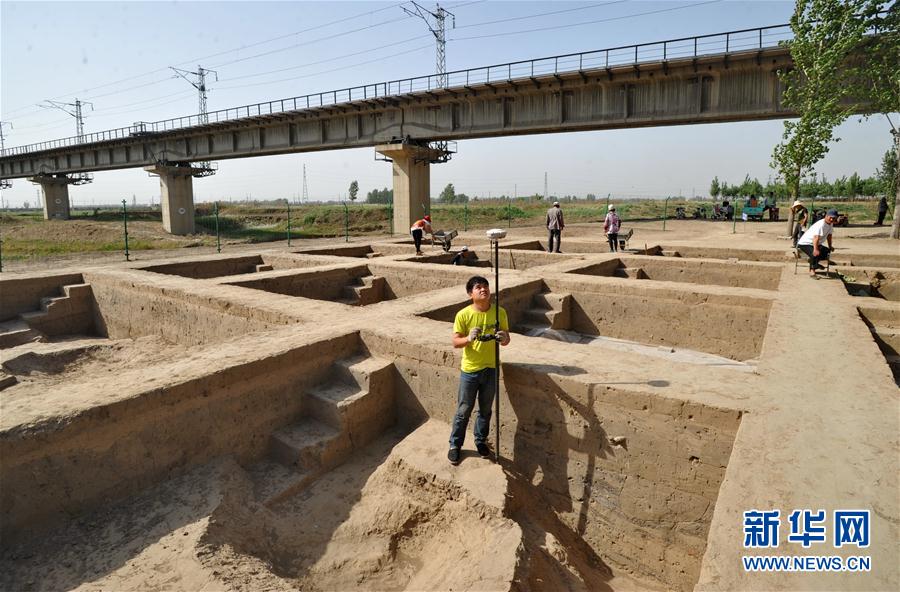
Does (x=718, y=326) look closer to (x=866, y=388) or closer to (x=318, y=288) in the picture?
(x=866, y=388)

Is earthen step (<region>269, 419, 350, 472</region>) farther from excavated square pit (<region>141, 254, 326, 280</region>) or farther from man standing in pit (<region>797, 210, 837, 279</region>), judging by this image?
man standing in pit (<region>797, 210, 837, 279</region>)

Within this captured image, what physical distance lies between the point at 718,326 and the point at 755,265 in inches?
146

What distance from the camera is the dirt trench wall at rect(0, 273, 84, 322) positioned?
10.5m

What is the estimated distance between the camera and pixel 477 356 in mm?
4664

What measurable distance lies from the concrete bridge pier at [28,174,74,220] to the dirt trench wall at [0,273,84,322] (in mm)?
47660

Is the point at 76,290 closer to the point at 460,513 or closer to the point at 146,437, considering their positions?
the point at 146,437

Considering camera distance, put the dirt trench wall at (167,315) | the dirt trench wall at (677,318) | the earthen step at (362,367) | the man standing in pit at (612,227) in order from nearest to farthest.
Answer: the earthen step at (362,367) → the dirt trench wall at (167,315) → the dirt trench wall at (677,318) → the man standing in pit at (612,227)

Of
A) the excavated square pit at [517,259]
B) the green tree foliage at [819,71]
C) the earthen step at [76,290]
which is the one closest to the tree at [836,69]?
the green tree foliage at [819,71]

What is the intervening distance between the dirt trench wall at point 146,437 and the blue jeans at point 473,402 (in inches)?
76.0

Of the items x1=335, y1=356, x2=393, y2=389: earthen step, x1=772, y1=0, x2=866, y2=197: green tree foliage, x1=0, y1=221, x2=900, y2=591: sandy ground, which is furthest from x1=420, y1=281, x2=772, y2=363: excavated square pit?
x1=772, y1=0, x2=866, y2=197: green tree foliage

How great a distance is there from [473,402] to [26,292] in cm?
1068

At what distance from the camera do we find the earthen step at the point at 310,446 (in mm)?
5148

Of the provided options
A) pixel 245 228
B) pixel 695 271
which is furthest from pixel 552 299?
pixel 245 228

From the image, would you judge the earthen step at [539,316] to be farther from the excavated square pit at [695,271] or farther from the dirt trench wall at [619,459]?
the dirt trench wall at [619,459]
